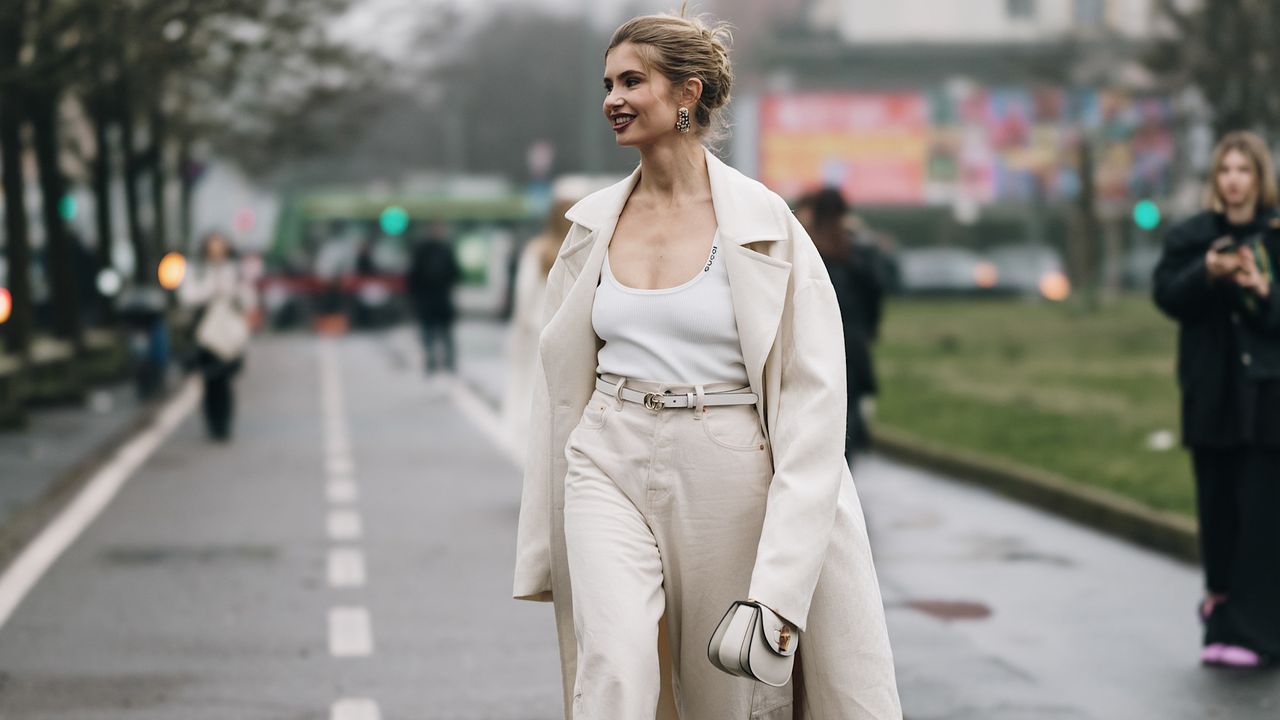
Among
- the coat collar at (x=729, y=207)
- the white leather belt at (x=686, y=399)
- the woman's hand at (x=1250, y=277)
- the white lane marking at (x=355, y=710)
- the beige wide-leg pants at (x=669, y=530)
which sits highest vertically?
the coat collar at (x=729, y=207)

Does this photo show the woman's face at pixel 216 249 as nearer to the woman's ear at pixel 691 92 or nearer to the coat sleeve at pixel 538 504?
the coat sleeve at pixel 538 504

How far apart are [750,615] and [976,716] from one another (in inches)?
110

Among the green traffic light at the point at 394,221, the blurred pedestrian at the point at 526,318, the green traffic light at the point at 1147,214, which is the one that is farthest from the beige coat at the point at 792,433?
the green traffic light at the point at 394,221

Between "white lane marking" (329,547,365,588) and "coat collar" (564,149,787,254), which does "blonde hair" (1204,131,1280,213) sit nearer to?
"coat collar" (564,149,787,254)

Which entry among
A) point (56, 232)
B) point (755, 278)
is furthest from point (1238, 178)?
point (56, 232)

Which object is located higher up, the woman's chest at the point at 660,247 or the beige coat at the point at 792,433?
the woman's chest at the point at 660,247

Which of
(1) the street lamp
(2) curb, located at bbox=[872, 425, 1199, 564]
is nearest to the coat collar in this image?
(2) curb, located at bbox=[872, 425, 1199, 564]

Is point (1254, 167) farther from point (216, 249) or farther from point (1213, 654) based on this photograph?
point (216, 249)

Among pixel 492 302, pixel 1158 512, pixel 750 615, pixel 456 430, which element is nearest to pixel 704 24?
pixel 750 615

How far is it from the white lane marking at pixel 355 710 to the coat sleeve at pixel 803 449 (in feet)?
9.19

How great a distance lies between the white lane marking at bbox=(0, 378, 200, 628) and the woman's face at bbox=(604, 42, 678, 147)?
16.5 ft

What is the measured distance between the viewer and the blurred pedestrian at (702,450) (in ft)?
13.2

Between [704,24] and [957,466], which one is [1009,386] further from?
[704,24]

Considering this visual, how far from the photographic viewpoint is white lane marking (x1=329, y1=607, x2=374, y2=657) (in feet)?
25.3
